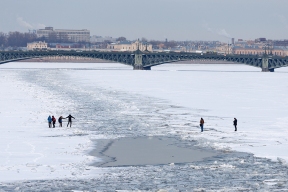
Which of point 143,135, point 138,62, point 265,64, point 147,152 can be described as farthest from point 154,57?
point 147,152

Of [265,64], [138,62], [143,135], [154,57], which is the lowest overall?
[265,64]

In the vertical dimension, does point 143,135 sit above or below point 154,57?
above

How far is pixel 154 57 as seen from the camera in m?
140

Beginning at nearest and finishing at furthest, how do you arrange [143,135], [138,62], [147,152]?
[147,152], [143,135], [138,62]

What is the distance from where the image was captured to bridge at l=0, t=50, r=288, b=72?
425 ft

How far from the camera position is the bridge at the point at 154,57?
130m

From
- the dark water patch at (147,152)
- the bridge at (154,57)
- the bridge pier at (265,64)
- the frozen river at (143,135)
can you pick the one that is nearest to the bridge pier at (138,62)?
the bridge at (154,57)

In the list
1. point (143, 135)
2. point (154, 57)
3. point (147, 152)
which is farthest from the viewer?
point (154, 57)

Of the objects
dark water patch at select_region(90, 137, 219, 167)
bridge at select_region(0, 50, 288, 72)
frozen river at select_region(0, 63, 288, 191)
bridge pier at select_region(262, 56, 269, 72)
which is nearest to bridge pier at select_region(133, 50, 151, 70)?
bridge at select_region(0, 50, 288, 72)

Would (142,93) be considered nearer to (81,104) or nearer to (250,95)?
(250,95)

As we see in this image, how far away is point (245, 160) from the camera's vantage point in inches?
1059

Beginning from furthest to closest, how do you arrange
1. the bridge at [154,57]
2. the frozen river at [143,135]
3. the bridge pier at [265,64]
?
the bridge pier at [265,64] < the bridge at [154,57] < the frozen river at [143,135]

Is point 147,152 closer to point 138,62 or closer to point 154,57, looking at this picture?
point 138,62

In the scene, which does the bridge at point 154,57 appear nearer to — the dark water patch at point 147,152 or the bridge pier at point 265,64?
the bridge pier at point 265,64
